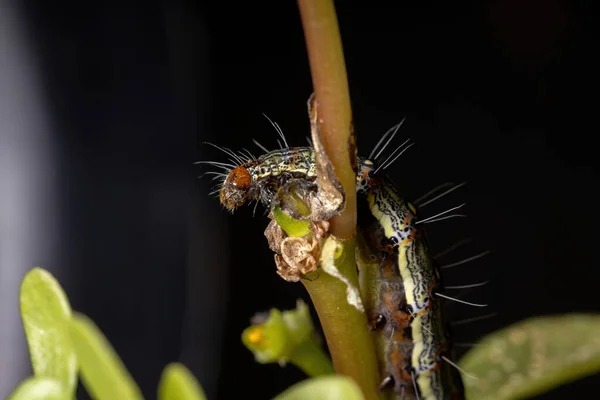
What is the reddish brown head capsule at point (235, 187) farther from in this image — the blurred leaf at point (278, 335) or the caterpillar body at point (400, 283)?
the blurred leaf at point (278, 335)

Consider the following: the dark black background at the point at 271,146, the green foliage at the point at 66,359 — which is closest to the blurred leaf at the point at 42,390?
the green foliage at the point at 66,359

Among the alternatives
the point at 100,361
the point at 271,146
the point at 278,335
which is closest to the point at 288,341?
the point at 278,335

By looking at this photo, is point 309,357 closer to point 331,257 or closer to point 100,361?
point 331,257

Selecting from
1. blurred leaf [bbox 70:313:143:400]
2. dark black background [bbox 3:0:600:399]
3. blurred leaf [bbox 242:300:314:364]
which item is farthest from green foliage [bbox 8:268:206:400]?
dark black background [bbox 3:0:600:399]

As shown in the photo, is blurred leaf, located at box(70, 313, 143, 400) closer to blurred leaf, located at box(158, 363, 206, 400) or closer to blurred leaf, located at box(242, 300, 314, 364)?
blurred leaf, located at box(158, 363, 206, 400)

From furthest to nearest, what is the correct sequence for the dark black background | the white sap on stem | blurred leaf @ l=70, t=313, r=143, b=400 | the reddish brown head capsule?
the dark black background
the reddish brown head capsule
the white sap on stem
blurred leaf @ l=70, t=313, r=143, b=400

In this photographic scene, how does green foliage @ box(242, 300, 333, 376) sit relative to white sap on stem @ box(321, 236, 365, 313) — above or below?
below
